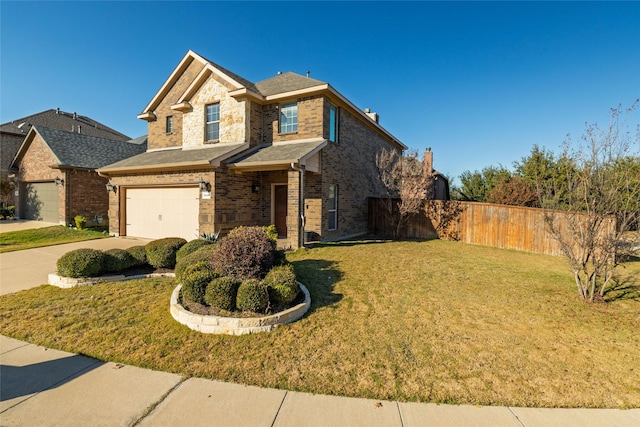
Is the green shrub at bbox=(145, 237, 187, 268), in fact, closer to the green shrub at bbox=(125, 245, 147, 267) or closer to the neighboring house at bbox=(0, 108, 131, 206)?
the green shrub at bbox=(125, 245, 147, 267)

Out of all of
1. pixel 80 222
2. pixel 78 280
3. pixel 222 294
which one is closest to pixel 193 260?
pixel 222 294

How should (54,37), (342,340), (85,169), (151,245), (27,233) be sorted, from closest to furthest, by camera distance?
(342,340)
(151,245)
(54,37)
(27,233)
(85,169)

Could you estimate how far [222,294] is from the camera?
15.9ft

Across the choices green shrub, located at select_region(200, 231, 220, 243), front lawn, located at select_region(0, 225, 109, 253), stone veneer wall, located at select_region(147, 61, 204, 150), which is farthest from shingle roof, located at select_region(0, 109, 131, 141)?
green shrub, located at select_region(200, 231, 220, 243)

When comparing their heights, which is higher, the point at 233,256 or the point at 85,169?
the point at 85,169

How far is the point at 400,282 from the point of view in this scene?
6.85 meters

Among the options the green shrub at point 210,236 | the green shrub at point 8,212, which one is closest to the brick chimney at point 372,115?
the green shrub at point 210,236

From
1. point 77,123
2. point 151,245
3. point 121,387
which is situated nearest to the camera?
point 121,387

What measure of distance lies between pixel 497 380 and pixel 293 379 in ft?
7.89

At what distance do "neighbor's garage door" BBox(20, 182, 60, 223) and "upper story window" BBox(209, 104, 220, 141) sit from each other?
11314mm

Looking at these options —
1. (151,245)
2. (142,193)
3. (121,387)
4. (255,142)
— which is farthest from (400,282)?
(142,193)

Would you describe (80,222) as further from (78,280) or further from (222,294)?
(222,294)

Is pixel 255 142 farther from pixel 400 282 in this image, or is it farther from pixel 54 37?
pixel 400 282

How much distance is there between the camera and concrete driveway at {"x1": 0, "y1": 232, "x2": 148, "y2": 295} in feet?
22.7
